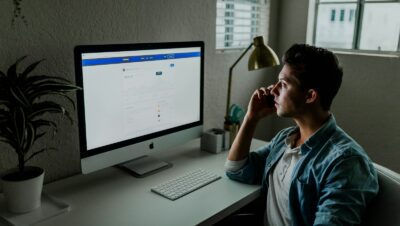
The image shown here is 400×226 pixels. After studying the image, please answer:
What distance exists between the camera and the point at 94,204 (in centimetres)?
135

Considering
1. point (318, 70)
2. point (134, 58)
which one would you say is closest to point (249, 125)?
point (318, 70)

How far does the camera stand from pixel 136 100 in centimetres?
153

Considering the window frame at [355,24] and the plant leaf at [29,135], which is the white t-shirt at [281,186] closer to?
the plant leaf at [29,135]

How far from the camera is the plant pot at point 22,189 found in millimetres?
1224

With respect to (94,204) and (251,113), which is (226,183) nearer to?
(251,113)

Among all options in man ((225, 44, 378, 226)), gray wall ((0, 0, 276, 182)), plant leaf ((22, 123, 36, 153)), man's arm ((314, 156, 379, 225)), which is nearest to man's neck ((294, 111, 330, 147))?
man ((225, 44, 378, 226))

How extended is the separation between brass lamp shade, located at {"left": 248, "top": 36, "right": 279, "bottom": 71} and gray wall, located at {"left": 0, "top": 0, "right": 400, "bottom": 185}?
1.38 ft

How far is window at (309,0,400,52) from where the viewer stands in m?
2.29

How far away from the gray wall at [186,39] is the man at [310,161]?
2.28 feet

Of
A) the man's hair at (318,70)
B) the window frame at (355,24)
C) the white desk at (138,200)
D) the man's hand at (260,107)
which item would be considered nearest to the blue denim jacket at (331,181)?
the man's hair at (318,70)

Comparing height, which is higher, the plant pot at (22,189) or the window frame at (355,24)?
the window frame at (355,24)

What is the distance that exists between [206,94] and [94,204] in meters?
1.06

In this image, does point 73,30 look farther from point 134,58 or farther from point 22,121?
point 22,121

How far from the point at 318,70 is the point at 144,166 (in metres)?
0.84
